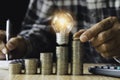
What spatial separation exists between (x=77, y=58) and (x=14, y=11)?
44.4 inches

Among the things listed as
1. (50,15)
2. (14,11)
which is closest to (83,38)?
(50,15)

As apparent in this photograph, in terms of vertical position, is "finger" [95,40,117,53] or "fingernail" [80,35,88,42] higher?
"fingernail" [80,35,88,42]

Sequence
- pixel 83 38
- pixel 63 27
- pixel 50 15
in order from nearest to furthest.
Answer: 1. pixel 83 38
2. pixel 63 27
3. pixel 50 15

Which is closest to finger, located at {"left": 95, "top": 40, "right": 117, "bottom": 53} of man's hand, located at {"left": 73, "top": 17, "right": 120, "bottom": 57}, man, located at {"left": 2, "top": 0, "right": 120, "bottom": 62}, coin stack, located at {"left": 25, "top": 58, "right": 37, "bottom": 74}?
man's hand, located at {"left": 73, "top": 17, "right": 120, "bottom": 57}

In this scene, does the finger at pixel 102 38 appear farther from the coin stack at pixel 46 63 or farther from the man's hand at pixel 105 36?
the coin stack at pixel 46 63

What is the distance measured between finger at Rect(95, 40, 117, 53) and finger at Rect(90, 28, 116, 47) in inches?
0.7

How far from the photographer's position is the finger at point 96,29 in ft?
3.47

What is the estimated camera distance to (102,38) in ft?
3.72

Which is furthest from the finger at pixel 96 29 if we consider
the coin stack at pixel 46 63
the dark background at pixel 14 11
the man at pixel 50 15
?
the dark background at pixel 14 11

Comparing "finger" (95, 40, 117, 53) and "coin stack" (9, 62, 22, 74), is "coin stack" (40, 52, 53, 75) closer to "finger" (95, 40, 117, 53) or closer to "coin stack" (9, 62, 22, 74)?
"coin stack" (9, 62, 22, 74)

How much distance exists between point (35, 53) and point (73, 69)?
599 millimetres

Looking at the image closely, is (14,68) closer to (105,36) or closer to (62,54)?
(62,54)

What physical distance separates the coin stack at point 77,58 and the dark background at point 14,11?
110 centimetres

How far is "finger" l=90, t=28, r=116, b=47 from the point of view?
3.68 ft
